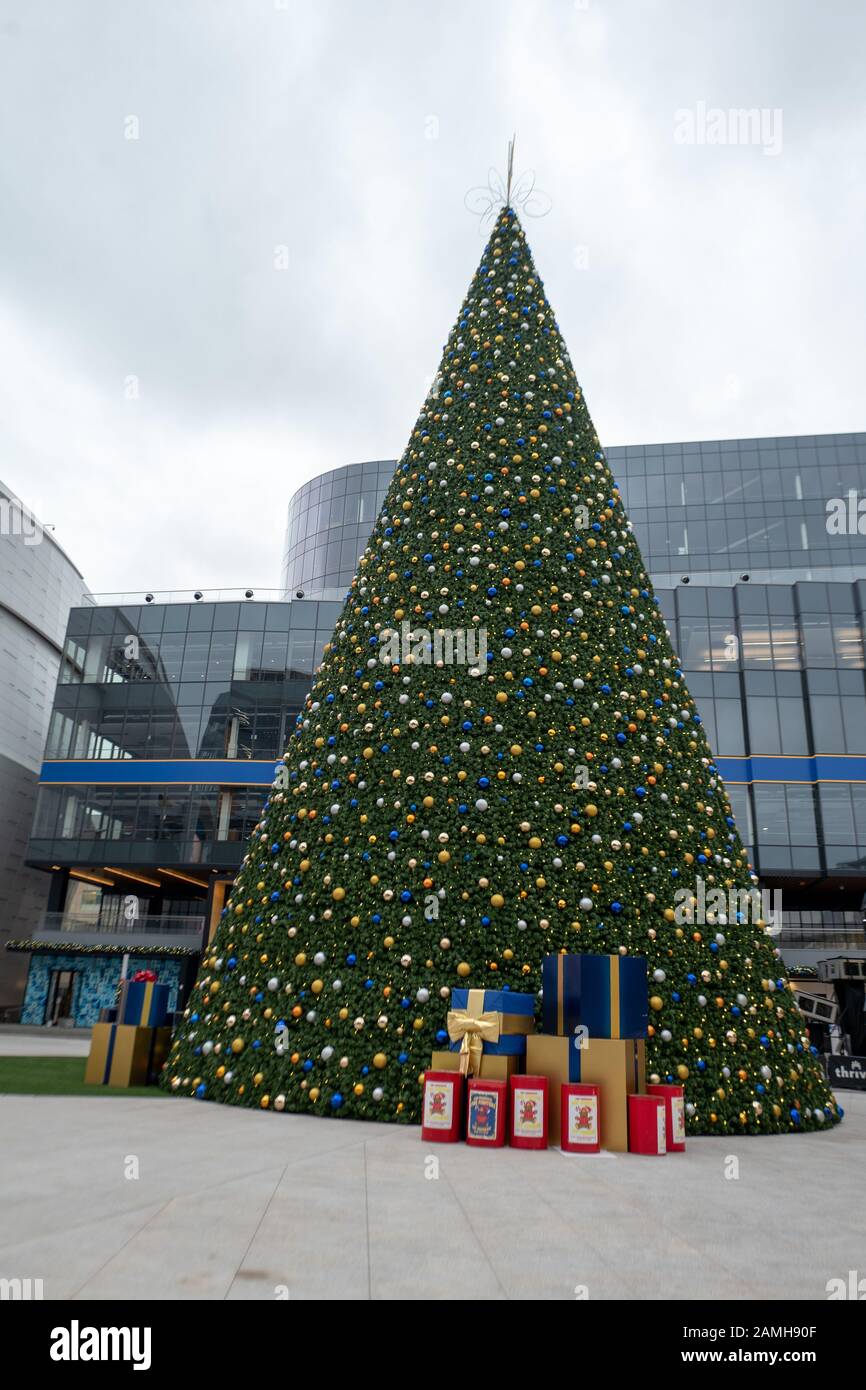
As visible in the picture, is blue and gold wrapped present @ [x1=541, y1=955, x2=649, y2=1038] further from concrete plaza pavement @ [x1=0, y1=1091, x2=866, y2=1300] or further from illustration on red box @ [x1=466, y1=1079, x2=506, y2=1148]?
concrete plaza pavement @ [x1=0, y1=1091, x2=866, y2=1300]

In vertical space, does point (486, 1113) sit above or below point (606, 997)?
below

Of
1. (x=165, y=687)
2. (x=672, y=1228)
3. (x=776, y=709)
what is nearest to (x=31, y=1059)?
(x=672, y=1228)

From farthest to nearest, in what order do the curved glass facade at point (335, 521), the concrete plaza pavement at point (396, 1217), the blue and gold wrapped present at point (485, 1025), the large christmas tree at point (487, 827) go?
1. the curved glass facade at point (335, 521)
2. the large christmas tree at point (487, 827)
3. the blue and gold wrapped present at point (485, 1025)
4. the concrete plaza pavement at point (396, 1217)

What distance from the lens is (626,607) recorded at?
888 centimetres

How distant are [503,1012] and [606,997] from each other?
0.80 m

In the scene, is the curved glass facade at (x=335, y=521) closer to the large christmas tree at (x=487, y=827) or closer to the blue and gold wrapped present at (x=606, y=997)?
the large christmas tree at (x=487, y=827)

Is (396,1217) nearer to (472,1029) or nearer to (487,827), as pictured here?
(472,1029)

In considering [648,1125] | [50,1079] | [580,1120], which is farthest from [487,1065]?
[50,1079]

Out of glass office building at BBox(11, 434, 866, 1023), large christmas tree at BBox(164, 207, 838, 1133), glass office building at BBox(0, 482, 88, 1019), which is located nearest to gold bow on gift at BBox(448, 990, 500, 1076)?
large christmas tree at BBox(164, 207, 838, 1133)

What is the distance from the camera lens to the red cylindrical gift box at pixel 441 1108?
6.16m

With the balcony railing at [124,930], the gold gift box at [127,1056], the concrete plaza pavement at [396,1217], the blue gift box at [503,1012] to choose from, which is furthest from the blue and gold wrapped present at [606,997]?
the balcony railing at [124,930]

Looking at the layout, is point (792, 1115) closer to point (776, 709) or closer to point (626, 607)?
point (626, 607)

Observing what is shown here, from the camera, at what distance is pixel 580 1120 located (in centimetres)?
601

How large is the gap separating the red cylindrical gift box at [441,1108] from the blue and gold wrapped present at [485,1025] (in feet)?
0.72
